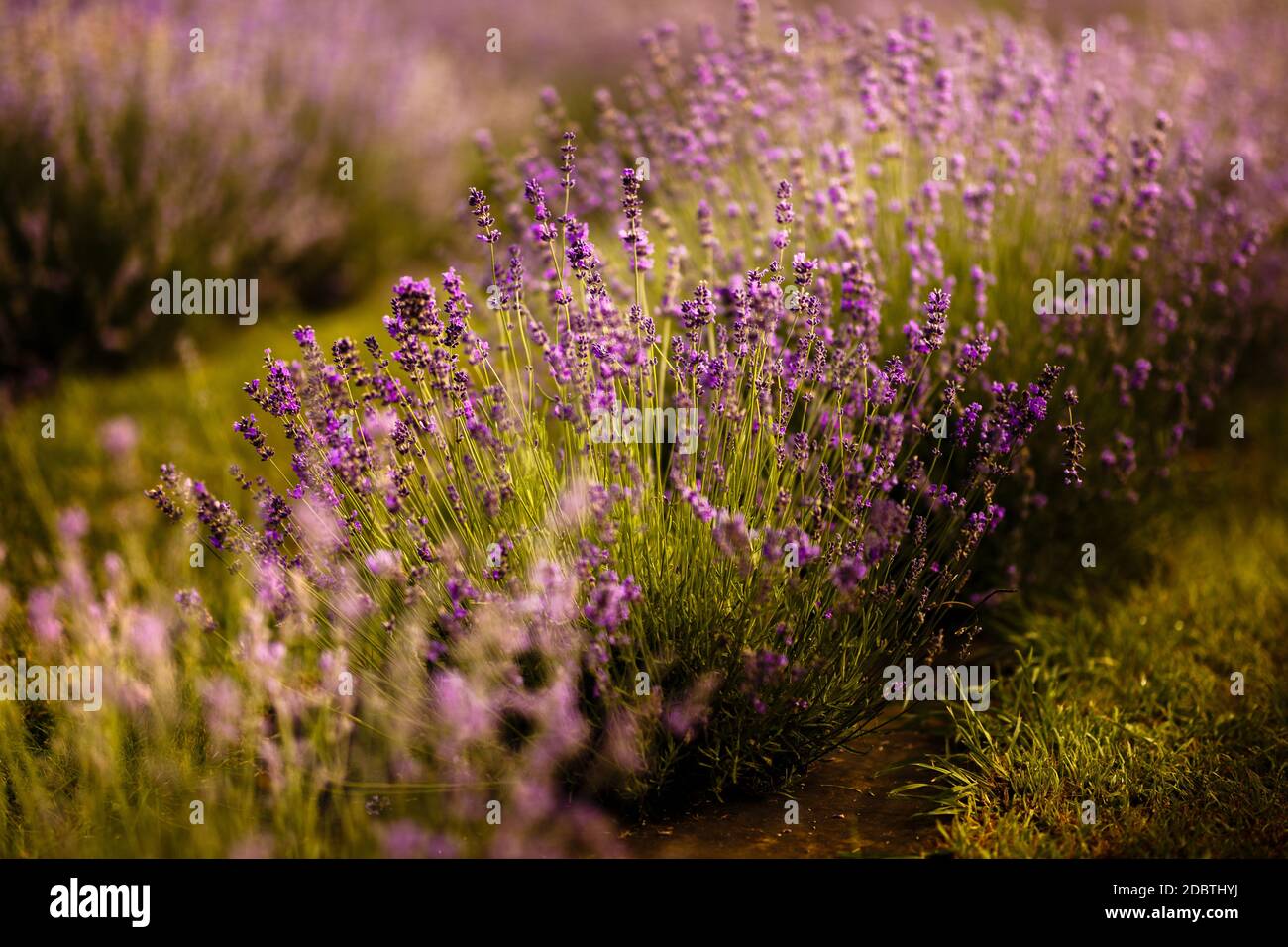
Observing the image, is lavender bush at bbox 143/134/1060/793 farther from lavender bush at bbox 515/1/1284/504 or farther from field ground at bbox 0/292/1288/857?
lavender bush at bbox 515/1/1284/504

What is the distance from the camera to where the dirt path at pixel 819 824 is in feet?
8.12

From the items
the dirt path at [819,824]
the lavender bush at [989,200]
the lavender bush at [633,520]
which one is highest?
the lavender bush at [989,200]

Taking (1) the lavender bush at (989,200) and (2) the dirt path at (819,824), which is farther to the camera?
(1) the lavender bush at (989,200)

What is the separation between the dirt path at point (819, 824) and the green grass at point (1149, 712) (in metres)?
0.09

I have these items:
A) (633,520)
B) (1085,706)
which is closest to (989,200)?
(1085,706)

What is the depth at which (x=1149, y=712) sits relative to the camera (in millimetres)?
3084

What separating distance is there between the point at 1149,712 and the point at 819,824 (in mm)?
1090

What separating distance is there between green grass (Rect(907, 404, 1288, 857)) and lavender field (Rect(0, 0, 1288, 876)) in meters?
0.02

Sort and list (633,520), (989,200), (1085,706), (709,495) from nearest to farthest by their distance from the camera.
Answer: (633,520)
(709,495)
(1085,706)
(989,200)

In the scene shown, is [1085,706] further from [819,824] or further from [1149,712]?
[819,824]

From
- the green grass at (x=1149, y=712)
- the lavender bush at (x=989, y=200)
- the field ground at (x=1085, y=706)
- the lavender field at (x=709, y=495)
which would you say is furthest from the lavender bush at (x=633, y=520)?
the lavender bush at (x=989, y=200)

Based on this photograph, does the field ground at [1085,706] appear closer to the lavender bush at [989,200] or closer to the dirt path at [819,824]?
the dirt path at [819,824]

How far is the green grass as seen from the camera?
2.56 meters
